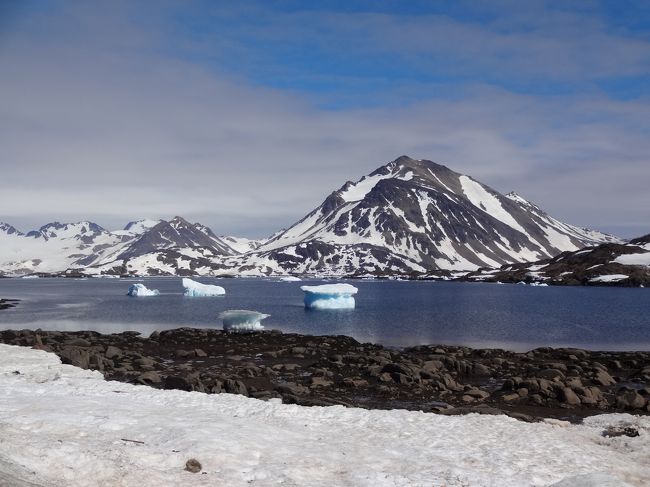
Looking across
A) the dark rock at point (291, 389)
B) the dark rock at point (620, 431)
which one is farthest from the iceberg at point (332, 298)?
the dark rock at point (620, 431)

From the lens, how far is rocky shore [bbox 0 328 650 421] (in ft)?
98.0

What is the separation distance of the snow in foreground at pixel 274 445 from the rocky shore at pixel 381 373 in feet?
13.4

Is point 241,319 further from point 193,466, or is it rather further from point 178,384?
point 193,466

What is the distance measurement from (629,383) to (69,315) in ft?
278

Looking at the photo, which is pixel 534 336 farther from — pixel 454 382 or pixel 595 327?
pixel 454 382

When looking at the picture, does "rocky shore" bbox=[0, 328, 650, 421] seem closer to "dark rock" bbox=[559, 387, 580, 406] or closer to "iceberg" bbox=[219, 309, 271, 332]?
"dark rock" bbox=[559, 387, 580, 406]

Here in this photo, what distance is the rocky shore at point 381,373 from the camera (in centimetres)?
2988

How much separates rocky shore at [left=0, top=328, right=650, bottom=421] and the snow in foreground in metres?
4.09

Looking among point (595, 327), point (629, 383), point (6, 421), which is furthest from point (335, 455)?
point (595, 327)

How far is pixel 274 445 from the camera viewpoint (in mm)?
18094

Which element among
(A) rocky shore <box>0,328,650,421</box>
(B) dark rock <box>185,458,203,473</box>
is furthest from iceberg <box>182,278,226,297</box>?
(B) dark rock <box>185,458,203,473</box>

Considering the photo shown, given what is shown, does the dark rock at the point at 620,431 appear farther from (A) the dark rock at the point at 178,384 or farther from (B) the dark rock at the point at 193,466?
(A) the dark rock at the point at 178,384

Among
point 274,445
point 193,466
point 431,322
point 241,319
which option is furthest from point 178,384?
point 431,322

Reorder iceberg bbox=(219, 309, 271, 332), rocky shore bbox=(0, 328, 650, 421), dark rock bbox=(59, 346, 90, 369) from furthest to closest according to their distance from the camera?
1. iceberg bbox=(219, 309, 271, 332)
2. dark rock bbox=(59, 346, 90, 369)
3. rocky shore bbox=(0, 328, 650, 421)
